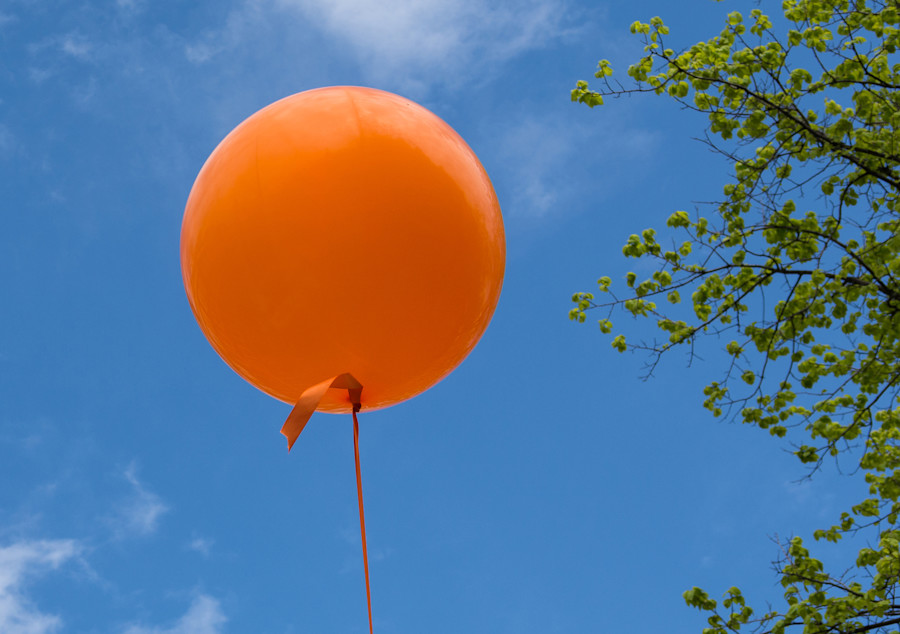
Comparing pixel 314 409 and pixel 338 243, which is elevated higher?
pixel 338 243

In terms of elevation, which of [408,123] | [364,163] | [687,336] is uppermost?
[687,336]

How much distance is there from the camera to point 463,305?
4.51m

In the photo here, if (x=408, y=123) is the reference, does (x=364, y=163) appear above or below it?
below

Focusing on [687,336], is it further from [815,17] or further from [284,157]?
[284,157]

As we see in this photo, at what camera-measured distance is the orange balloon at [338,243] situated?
13.4ft

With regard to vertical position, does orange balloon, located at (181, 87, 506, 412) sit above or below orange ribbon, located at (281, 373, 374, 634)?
above

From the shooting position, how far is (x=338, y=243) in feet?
13.3

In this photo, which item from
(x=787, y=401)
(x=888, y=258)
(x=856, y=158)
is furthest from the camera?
(x=787, y=401)

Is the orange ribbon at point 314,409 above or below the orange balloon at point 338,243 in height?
below

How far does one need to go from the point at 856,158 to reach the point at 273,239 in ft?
17.9

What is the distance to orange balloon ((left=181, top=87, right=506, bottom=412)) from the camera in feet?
13.4

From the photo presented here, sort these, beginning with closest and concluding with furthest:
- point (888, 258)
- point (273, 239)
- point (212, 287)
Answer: point (273, 239), point (212, 287), point (888, 258)

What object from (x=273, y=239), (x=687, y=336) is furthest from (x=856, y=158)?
(x=273, y=239)

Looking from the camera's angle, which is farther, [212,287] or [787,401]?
[787,401]
